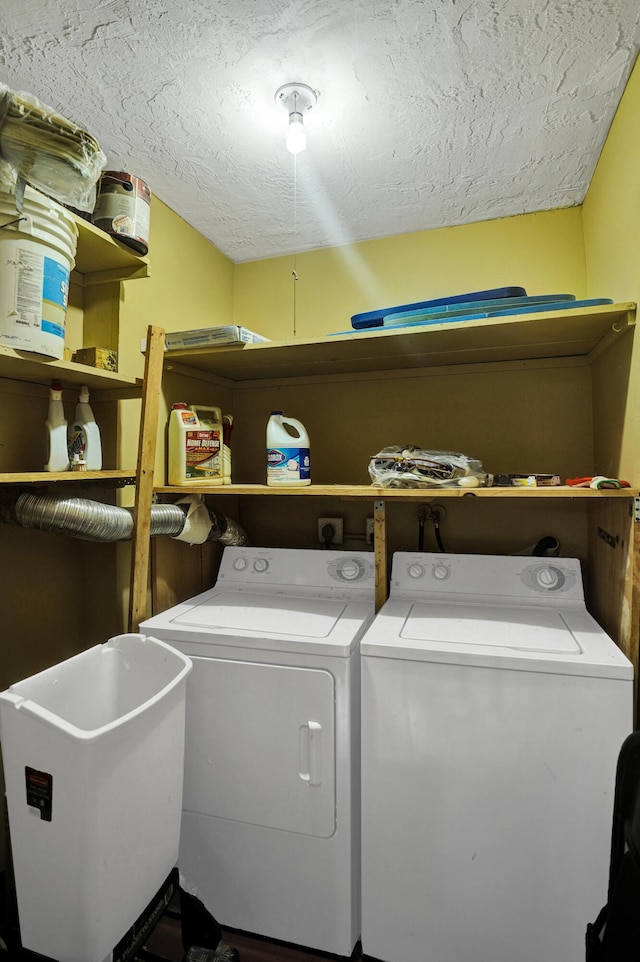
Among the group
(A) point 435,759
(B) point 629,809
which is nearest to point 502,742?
(A) point 435,759

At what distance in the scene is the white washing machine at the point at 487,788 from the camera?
124 cm

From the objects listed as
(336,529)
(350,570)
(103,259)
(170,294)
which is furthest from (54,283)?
(336,529)

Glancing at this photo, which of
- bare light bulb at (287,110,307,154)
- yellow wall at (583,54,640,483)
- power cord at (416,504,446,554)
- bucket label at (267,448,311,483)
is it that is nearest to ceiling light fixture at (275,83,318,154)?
bare light bulb at (287,110,307,154)

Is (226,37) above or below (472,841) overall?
above

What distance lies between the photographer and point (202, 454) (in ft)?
6.47

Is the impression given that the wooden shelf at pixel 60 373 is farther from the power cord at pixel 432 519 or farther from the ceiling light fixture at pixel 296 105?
the power cord at pixel 432 519

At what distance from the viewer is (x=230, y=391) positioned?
8.07 feet

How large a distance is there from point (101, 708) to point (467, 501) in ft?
5.14

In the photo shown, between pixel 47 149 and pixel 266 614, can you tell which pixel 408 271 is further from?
pixel 266 614

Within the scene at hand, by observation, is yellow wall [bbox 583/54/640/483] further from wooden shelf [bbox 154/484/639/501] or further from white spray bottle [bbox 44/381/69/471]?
white spray bottle [bbox 44/381/69/471]

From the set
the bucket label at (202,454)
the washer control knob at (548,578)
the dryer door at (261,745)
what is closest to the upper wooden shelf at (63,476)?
the bucket label at (202,454)

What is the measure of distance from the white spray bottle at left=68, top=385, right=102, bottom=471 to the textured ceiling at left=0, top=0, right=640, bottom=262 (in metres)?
0.90

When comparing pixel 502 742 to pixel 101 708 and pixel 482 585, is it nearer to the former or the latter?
pixel 482 585

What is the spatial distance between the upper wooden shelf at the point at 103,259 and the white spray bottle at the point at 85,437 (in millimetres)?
430
